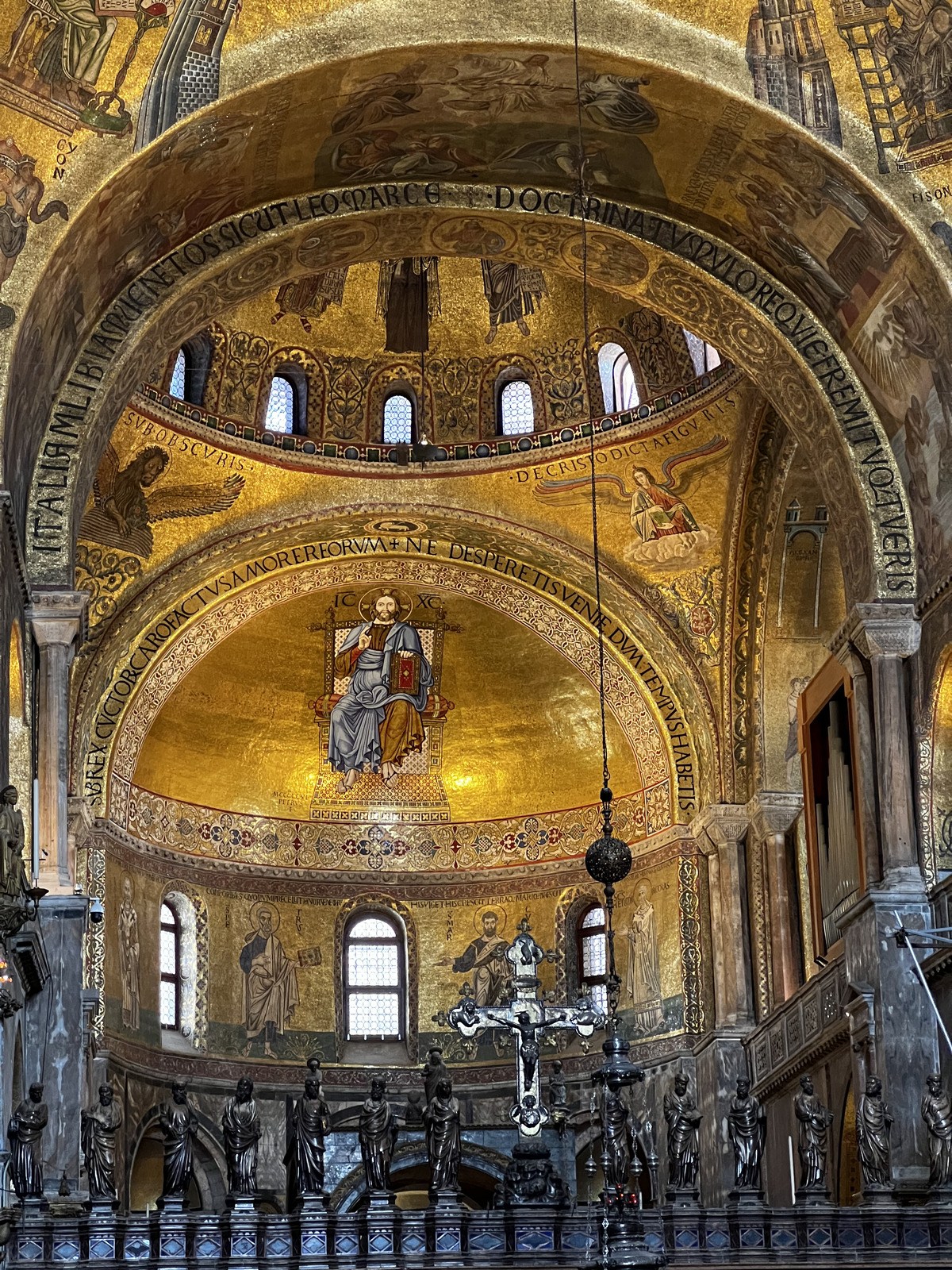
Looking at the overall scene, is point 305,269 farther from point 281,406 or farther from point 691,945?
point 691,945

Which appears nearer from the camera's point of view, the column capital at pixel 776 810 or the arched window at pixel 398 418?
the column capital at pixel 776 810

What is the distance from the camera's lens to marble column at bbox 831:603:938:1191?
777 inches

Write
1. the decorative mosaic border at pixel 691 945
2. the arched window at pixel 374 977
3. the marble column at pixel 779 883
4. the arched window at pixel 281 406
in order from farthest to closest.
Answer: the arched window at pixel 374 977 < the arched window at pixel 281 406 < the decorative mosaic border at pixel 691 945 < the marble column at pixel 779 883

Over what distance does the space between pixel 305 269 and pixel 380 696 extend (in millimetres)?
9057

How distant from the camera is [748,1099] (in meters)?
19.3

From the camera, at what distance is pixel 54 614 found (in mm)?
20516

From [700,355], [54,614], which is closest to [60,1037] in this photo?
[54,614]

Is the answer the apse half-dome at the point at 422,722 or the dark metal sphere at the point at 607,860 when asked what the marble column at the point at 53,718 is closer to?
the dark metal sphere at the point at 607,860

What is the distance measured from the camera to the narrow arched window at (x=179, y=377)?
2767cm

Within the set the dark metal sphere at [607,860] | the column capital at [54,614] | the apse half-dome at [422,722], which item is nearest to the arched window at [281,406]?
the apse half-dome at [422,722]

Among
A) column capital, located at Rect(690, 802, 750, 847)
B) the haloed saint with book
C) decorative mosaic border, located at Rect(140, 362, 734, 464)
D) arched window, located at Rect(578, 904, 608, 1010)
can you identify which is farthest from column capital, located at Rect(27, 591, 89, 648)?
arched window, located at Rect(578, 904, 608, 1010)

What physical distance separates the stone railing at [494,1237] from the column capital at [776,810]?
28.4ft

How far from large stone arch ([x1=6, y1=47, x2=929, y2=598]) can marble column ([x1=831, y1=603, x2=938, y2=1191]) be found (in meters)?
0.58

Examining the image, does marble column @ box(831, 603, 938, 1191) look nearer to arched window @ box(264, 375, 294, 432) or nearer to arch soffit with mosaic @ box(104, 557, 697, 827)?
arch soffit with mosaic @ box(104, 557, 697, 827)
